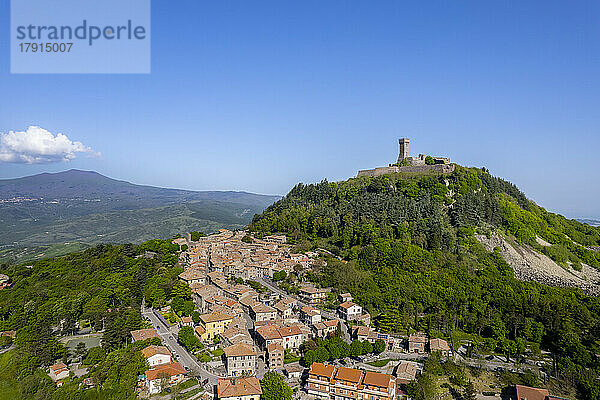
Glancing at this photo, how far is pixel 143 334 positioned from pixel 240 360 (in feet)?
24.6

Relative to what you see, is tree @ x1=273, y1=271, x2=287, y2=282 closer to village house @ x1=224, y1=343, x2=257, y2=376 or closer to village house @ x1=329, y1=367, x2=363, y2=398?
village house @ x1=224, y1=343, x2=257, y2=376

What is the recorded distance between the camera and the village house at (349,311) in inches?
1155

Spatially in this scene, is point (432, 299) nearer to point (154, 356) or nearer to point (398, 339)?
point (398, 339)

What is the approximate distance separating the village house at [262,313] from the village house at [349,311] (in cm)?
508

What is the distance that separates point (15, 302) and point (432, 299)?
3351 centimetres

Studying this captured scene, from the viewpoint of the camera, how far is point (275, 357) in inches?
→ 907

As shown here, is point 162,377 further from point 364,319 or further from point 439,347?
point 439,347

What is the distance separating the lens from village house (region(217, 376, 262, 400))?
63.1 ft

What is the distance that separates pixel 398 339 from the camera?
26672 millimetres

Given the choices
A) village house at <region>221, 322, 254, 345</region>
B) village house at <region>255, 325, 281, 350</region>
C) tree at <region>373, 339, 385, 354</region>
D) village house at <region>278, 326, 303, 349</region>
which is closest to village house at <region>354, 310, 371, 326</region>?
tree at <region>373, 339, 385, 354</region>

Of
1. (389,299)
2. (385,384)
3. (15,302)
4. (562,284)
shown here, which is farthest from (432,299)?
(15,302)

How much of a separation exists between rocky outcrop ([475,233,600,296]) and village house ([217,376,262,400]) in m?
29.6

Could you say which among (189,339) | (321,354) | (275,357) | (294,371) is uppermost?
(189,339)

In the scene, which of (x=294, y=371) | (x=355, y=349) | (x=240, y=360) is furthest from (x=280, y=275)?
(x=294, y=371)
